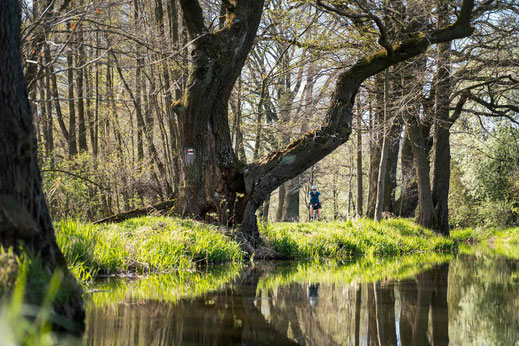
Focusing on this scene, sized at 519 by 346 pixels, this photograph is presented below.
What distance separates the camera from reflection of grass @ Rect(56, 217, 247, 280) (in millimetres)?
6137

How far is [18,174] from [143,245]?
14.2ft

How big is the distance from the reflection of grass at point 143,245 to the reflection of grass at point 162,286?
31 cm

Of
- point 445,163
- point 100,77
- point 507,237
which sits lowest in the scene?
point 507,237

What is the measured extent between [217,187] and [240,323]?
548 cm

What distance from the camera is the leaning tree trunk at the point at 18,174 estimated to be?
9.73ft

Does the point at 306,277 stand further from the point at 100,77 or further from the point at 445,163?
the point at 100,77

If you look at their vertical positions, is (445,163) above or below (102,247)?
above

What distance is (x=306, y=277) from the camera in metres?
7.12

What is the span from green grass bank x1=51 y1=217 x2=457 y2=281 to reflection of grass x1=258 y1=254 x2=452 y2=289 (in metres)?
0.89

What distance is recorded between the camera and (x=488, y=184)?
2433cm

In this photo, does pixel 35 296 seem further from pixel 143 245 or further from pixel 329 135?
pixel 329 135

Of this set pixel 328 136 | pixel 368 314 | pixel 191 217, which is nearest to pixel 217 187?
pixel 191 217

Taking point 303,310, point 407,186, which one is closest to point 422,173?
point 407,186

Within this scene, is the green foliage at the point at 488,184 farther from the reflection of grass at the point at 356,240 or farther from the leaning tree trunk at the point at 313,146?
the leaning tree trunk at the point at 313,146
